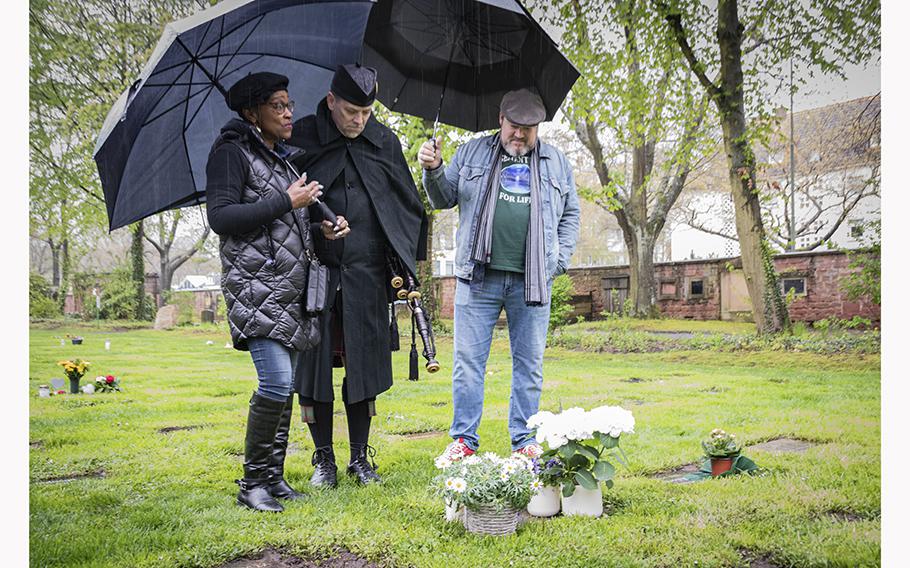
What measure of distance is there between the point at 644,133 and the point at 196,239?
2.60 m

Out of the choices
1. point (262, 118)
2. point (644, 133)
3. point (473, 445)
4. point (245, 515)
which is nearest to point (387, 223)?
point (262, 118)

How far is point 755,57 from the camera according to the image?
3.27m

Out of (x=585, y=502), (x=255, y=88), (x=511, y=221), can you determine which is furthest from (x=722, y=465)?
(x=255, y=88)

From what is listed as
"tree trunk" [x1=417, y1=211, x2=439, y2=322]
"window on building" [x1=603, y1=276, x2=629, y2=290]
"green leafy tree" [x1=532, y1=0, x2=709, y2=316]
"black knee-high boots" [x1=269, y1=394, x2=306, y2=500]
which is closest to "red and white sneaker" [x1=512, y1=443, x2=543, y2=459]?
"black knee-high boots" [x1=269, y1=394, x2=306, y2=500]

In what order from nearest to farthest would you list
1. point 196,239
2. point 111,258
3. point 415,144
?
1. point 111,258
2. point 196,239
3. point 415,144

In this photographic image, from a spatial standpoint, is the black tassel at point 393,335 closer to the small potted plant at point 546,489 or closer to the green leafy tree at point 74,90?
the small potted plant at point 546,489

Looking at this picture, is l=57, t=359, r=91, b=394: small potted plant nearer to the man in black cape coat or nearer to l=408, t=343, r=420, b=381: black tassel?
the man in black cape coat

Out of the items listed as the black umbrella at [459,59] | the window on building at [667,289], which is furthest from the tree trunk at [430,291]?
the black umbrella at [459,59]

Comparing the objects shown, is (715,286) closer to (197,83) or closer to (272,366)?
(272,366)

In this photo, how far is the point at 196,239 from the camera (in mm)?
4023

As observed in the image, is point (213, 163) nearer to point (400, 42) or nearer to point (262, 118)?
point (262, 118)

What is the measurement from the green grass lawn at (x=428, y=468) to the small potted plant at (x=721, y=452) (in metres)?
0.15

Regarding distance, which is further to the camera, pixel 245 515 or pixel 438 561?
pixel 245 515

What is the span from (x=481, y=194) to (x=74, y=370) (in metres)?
2.11
